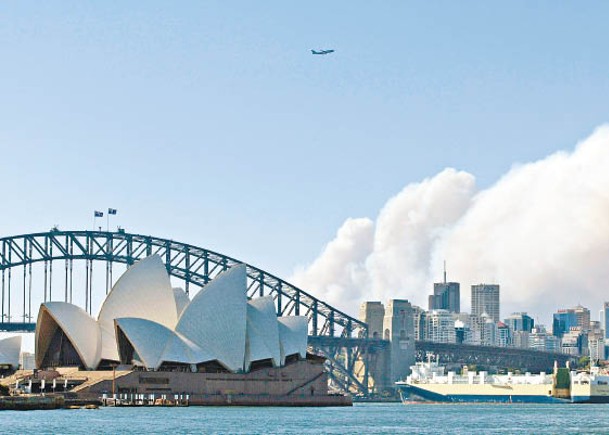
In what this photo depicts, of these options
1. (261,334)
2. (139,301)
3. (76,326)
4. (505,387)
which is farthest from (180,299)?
(505,387)

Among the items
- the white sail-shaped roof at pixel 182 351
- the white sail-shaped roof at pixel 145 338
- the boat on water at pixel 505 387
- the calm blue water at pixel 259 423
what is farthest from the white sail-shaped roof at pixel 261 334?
the boat on water at pixel 505 387

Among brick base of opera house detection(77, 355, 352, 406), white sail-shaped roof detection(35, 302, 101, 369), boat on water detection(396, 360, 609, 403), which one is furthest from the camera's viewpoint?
boat on water detection(396, 360, 609, 403)

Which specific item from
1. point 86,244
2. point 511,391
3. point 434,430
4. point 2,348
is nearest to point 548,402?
point 511,391

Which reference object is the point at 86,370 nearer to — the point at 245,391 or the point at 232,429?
the point at 245,391

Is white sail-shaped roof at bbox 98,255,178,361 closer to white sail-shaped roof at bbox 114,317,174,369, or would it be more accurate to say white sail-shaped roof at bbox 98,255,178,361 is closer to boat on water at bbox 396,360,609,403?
white sail-shaped roof at bbox 114,317,174,369

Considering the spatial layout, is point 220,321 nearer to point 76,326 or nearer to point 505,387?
point 76,326

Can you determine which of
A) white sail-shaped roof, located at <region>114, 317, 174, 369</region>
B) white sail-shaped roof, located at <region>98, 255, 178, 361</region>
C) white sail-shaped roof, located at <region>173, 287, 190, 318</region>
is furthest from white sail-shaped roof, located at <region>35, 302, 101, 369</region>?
white sail-shaped roof, located at <region>173, 287, 190, 318</region>
